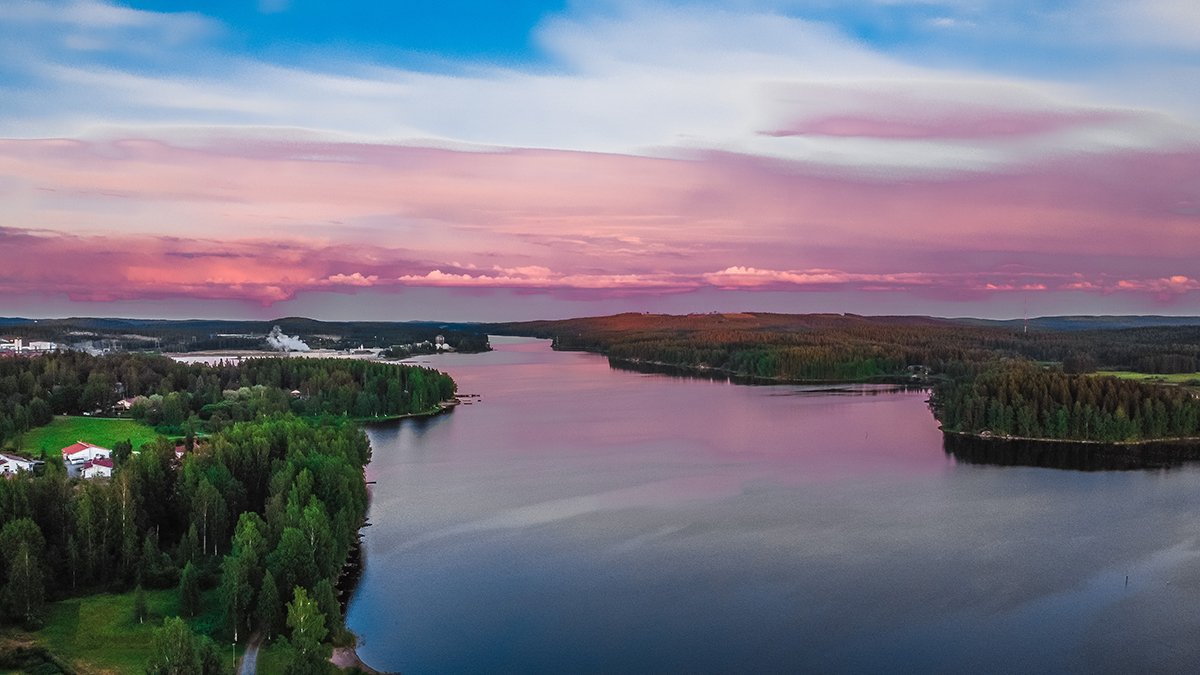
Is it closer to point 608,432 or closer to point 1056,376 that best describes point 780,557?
point 608,432

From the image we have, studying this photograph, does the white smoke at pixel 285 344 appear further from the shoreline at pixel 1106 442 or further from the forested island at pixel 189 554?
the shoreline at pixel 1106 442

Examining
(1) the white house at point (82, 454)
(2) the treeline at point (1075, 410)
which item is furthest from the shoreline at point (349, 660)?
(2) the treeline at point (1075, 410)

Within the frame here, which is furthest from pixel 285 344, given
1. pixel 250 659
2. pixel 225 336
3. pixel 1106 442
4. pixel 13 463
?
pixel 250 659

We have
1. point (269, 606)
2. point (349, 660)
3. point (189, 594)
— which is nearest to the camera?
point (349, 660)

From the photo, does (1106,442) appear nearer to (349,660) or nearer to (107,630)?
(349,660)

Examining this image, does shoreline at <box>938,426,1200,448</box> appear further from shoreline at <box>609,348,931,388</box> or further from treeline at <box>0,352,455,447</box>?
treeline at <box>0,352,455,447</box>

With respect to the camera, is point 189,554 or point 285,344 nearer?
point 189,554
